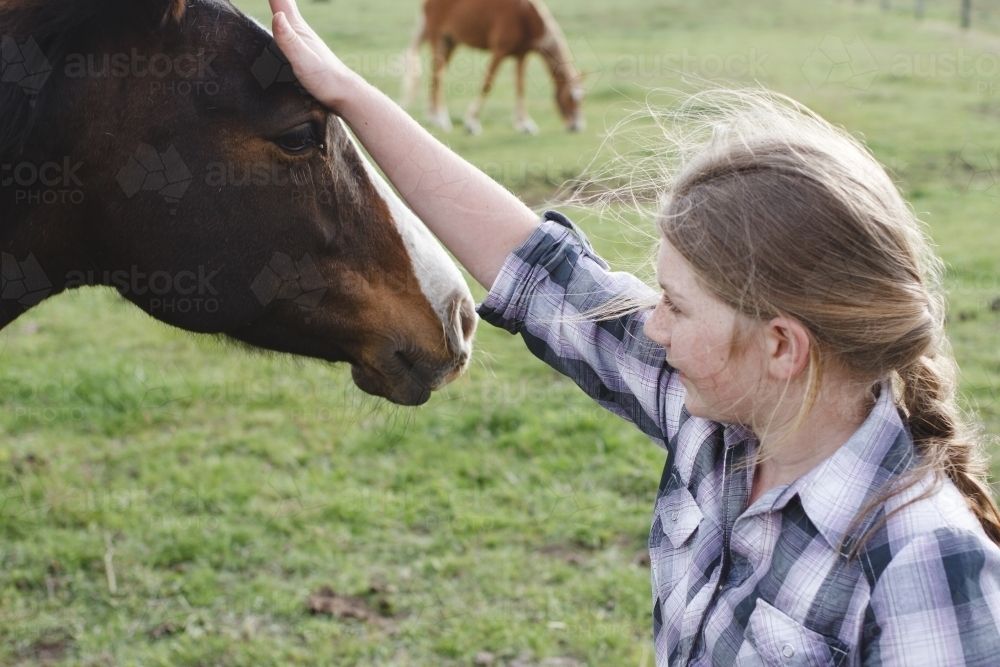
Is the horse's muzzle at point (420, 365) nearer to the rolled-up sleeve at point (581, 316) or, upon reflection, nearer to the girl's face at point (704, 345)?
the rolled-up sleeve at point (581, 316)

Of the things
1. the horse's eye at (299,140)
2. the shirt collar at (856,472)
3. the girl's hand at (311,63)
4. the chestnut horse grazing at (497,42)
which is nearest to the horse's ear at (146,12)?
the girl's hand at (311,63)

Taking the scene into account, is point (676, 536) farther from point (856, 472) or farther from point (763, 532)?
point (856, 472)

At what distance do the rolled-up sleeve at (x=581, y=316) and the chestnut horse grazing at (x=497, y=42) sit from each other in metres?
11.0

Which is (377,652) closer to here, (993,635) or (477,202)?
(477,202)

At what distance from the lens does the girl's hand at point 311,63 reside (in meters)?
1.77

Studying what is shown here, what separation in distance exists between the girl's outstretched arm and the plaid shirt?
0.08 meters

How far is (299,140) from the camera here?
1.95m

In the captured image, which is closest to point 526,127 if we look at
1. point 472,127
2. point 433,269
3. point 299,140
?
point 472,127

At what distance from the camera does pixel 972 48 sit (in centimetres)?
1564

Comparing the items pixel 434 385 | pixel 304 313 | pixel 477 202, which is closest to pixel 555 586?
pixel 434 385

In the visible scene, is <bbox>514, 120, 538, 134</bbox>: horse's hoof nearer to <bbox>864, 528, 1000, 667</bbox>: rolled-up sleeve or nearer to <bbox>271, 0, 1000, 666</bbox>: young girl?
<bbox>271, 0, 1000, 666</bbox>: young girl

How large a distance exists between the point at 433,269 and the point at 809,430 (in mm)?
1016

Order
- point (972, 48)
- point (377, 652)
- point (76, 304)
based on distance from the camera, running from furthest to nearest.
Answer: point (972, 48), point (76, 304), point (377, 652)

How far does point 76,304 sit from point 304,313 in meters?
4.51
